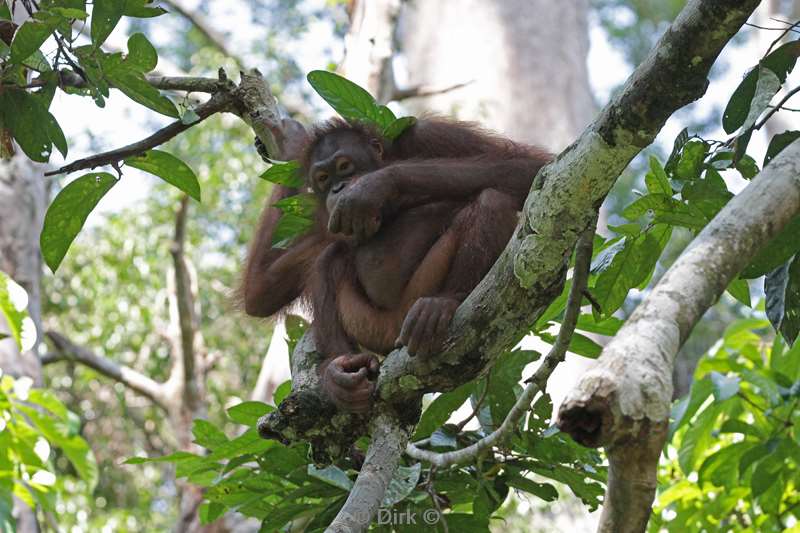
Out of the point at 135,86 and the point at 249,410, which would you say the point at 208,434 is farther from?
the point at 135,86

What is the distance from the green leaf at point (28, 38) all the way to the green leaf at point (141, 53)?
23 centimetres

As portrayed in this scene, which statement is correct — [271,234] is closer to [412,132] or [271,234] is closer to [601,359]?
[412,132]

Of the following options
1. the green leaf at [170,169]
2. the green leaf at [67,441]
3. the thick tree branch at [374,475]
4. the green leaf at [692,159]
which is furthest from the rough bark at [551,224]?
the green leaf at [67,441]

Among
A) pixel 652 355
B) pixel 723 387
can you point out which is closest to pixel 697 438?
pixel 723 387

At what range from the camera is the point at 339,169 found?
367cm

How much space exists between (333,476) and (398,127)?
128 centimetres

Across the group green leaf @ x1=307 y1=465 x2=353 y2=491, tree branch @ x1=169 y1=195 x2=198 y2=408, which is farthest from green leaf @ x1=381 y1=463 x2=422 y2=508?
tree branch @ x1=169 y1=195 x2=198 y2=408

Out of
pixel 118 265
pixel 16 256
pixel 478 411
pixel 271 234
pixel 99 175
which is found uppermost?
pixel 118 265

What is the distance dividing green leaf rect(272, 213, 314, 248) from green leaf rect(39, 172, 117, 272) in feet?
2.43

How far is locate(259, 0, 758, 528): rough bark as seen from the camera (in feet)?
6.62

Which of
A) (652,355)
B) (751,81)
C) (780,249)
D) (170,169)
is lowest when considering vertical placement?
(652,355)

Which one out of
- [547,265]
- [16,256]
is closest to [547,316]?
[547,265]

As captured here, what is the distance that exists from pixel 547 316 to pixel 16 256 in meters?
→ 4.54

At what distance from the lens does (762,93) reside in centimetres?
232
